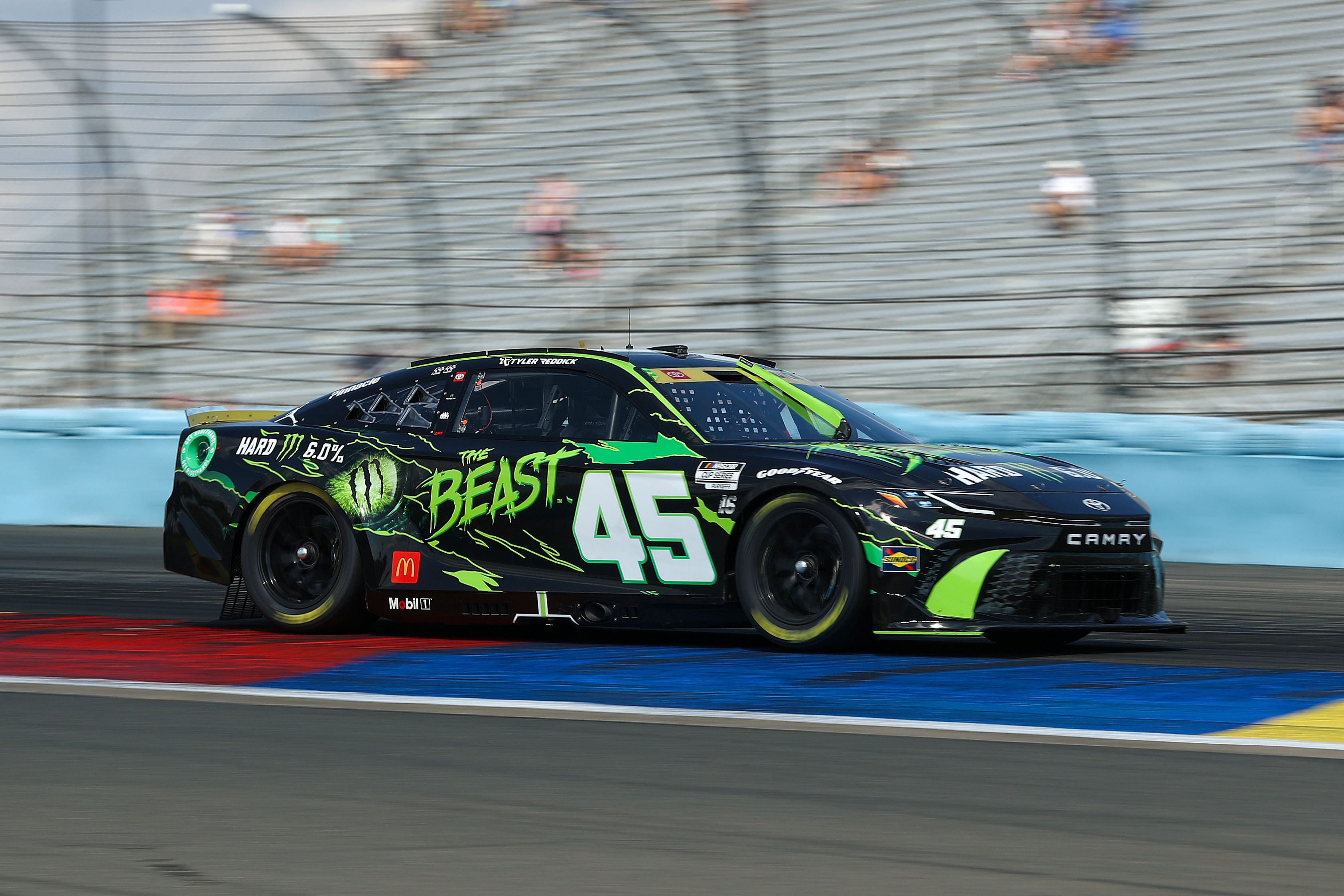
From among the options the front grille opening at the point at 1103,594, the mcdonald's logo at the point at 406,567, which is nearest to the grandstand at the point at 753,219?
the mcdonald's logo at the point at 406,567

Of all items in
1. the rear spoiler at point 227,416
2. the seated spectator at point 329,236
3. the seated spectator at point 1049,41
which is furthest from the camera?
the seated spectator at point 1049,41

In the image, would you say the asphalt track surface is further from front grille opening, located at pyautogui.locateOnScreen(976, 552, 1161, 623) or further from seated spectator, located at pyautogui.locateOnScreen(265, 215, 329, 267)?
seated spectator, located at pyautogui.locateOnScreen(265, 215, 329, 267)

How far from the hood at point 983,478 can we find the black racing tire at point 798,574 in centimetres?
20

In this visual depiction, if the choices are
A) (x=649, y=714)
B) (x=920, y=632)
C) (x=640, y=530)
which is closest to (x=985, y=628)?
(x=920, y=632)

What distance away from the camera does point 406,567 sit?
809 centimetres

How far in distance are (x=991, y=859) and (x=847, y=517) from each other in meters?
3.13

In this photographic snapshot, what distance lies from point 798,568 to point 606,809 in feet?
9.26

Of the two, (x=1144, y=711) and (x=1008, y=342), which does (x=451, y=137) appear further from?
(x=1144, y=711)

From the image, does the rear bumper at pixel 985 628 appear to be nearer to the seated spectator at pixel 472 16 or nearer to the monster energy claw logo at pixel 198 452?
the monster energy claw logo at pixel 198 452

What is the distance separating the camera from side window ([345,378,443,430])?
329 inches

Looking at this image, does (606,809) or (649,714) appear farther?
(649,714)

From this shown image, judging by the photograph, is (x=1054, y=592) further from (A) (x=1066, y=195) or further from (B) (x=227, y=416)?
(A) (x=1066, y=195)

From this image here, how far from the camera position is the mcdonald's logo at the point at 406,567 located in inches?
318

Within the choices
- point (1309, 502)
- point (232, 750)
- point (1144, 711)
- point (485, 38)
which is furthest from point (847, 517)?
point (485, 38)
